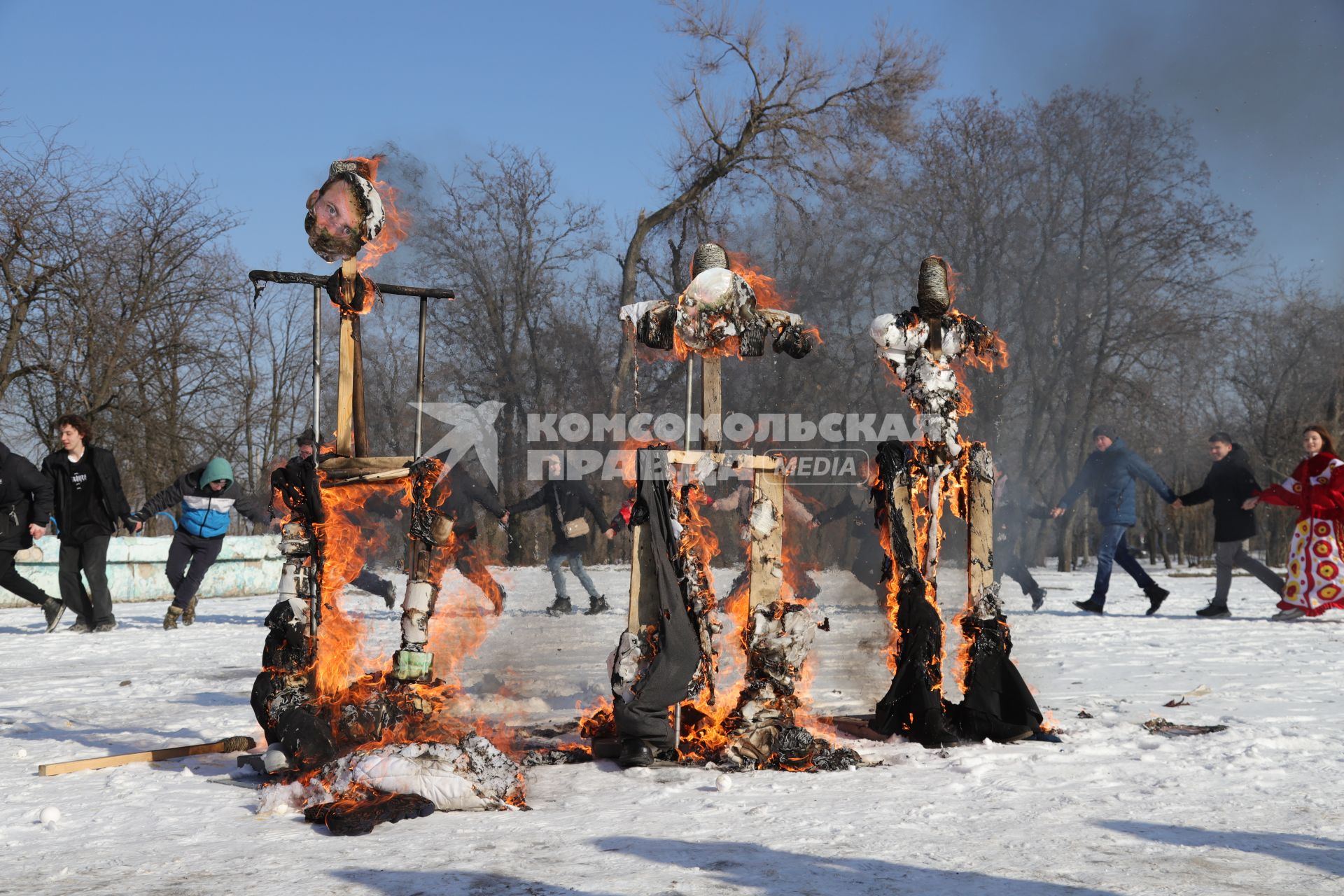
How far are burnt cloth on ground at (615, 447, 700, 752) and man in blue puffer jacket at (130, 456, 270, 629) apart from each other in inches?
297

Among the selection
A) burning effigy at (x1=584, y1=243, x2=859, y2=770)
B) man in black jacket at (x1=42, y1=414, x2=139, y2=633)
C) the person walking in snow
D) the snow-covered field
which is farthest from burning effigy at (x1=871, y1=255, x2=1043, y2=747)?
man in black jacket at (x1=42, y1=414, x2=139, y2=633)

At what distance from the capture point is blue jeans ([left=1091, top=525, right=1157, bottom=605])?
1290 centimetres

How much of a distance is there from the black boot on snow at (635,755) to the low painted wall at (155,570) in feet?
39.8

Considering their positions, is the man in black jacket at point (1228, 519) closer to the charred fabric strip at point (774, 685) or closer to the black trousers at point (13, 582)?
the charred fabric strip at point (774, 685)

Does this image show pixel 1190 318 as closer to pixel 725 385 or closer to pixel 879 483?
pixel 725 385

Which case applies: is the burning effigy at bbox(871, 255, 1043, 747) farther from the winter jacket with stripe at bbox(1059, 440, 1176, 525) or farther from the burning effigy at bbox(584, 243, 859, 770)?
the winter jacket with stripe at bbox(1059, 440, 1176, 525)

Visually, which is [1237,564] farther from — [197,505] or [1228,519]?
[197,505]

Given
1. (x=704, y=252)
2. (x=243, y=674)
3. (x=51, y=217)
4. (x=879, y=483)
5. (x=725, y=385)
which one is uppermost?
(x=51, y=217)

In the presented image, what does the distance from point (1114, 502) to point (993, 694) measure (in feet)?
26.5

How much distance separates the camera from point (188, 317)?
70.9 ft

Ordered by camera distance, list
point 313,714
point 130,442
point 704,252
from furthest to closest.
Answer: point 130,442
point 704,252
point 313,714

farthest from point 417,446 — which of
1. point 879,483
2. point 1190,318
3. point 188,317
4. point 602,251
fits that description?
point 1190,318

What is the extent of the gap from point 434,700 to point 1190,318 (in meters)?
24.0

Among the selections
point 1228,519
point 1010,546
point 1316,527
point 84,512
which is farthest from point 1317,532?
point 84,512
